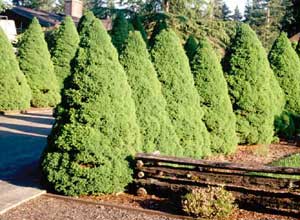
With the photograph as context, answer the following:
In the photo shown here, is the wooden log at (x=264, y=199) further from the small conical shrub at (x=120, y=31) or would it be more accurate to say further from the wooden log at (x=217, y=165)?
the small conical shrub at (x=120, y=31)

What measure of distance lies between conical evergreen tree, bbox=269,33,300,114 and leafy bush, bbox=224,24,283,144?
3.22 m

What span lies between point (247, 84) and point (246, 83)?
42mm

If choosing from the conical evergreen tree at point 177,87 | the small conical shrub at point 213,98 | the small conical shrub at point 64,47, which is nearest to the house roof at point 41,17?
Answer: the small conical shrub at point 64,47

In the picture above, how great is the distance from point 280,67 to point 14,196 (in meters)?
12.0

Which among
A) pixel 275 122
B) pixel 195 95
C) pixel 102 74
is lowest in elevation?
pixel 275 122

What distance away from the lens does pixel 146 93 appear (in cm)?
841

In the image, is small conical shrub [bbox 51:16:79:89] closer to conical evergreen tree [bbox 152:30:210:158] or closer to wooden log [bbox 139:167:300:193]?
conical evergreen tree [bbox 152:30:210:158]

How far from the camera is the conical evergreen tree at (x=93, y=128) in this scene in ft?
23.1

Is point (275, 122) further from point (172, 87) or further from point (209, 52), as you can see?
point (172, 87)

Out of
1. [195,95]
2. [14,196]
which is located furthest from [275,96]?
[14,196]

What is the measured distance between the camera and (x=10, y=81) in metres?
18.3

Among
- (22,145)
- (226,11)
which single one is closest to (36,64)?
(22,145)

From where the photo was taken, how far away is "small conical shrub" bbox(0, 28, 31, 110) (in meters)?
18.1

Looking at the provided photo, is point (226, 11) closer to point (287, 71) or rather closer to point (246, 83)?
point (287, 71)
